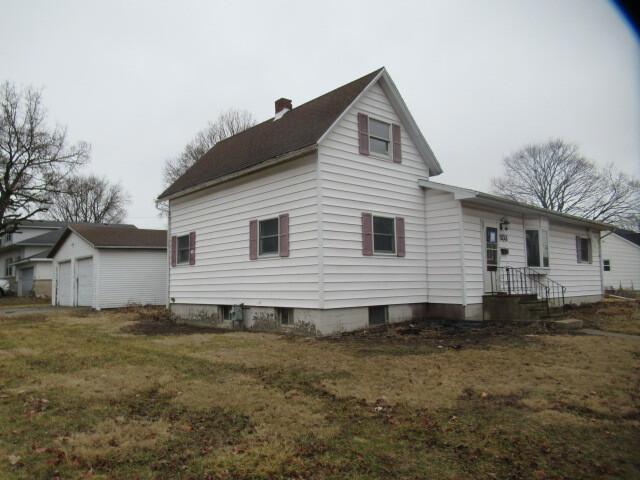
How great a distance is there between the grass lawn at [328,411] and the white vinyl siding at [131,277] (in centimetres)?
1438

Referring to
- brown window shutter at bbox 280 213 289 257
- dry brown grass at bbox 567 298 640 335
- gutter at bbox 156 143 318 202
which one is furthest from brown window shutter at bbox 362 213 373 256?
dry brown grass at bbox 567 298 640 335

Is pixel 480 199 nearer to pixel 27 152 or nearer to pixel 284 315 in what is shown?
pixel 284 315

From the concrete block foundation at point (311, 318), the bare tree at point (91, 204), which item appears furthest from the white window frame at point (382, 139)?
the bare tree at point (91, 204)

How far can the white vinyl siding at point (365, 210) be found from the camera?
37.8ft

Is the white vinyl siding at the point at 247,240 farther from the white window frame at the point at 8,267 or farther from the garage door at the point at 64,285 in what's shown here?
the white window frame at the point at 8,267

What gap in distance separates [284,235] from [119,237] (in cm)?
1589

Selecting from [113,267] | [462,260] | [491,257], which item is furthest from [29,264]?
[491,257]

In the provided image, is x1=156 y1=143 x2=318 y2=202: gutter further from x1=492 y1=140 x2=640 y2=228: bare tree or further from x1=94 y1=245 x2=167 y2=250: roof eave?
x1=492 y1=140 x2=640 y2=228: bare tree

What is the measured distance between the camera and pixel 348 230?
39.1 ft

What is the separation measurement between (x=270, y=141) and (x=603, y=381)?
10839 mm

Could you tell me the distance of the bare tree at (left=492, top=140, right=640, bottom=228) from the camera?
42812 mm

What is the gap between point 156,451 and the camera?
4.08m

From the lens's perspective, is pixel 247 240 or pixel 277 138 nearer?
pixel 247 240

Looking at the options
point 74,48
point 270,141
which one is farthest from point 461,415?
point 74,48
